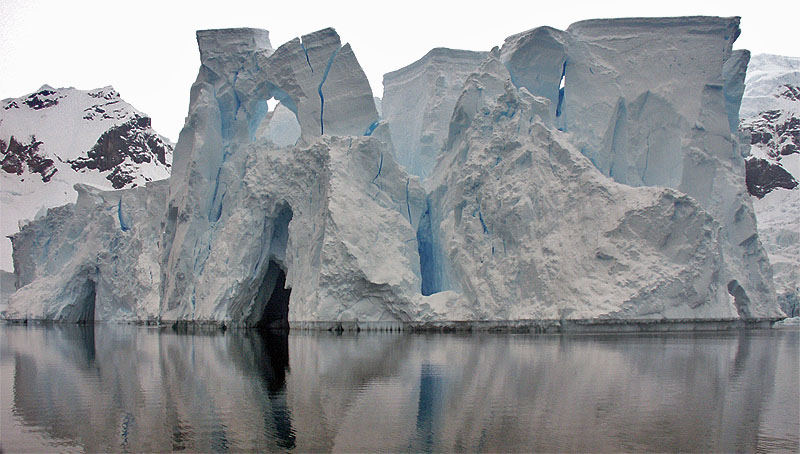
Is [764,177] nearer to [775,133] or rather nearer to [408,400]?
[775,133]

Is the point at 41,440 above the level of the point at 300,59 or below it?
below

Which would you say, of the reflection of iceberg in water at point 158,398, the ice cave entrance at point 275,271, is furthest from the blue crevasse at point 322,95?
the reflection of iceberg in water at point 158,398

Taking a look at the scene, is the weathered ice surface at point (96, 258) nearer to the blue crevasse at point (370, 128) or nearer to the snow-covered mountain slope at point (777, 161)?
the blue crevasse at point (370, 128)

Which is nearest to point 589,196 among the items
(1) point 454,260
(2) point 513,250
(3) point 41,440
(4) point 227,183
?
(2) point 513,250

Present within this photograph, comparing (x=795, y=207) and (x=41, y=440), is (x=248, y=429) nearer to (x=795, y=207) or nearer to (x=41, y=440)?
(x=41, y=440)

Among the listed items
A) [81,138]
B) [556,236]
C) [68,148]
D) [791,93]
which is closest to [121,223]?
[556,236]

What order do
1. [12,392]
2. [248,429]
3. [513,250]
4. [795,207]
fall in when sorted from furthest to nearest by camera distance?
[795,207], [513,250], [12,392], [248,429]
